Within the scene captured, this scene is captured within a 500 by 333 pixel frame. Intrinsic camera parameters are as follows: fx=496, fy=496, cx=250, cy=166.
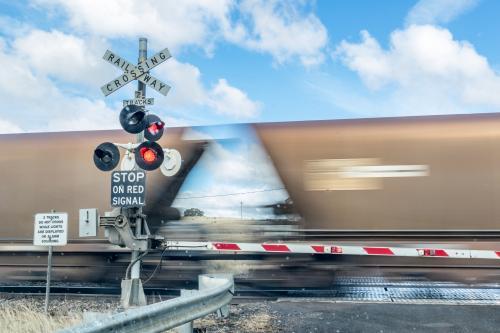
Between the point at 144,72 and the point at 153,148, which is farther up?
the point at 144,72

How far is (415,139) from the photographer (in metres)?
8.82

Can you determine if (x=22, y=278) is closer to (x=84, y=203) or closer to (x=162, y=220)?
(x=84, y=203)

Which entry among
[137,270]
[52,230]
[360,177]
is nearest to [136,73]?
[52,230]

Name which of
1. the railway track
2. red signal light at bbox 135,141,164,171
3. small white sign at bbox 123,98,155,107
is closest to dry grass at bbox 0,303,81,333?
red signal light at bbox 135,141,164,171

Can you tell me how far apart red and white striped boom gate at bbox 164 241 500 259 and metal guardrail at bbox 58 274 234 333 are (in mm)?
2800

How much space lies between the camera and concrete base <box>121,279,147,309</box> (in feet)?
22.1

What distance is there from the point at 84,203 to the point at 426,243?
629 cm

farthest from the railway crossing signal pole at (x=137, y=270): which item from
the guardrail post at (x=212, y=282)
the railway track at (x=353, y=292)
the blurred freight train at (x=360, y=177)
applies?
the blurred freight train at (x=360, y=177)

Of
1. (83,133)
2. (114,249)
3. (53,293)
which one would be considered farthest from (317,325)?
(83,133)

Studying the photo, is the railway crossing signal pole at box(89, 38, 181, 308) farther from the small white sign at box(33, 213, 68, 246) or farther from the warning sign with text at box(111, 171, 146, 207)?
the small white sign at box(33, 213, 68, 246)

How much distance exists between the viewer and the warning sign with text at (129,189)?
269 inches

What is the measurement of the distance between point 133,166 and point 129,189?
573mm

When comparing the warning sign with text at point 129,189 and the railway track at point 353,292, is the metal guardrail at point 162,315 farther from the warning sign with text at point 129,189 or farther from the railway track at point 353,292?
the railway track at point 353,292

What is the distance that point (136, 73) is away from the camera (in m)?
7.26
